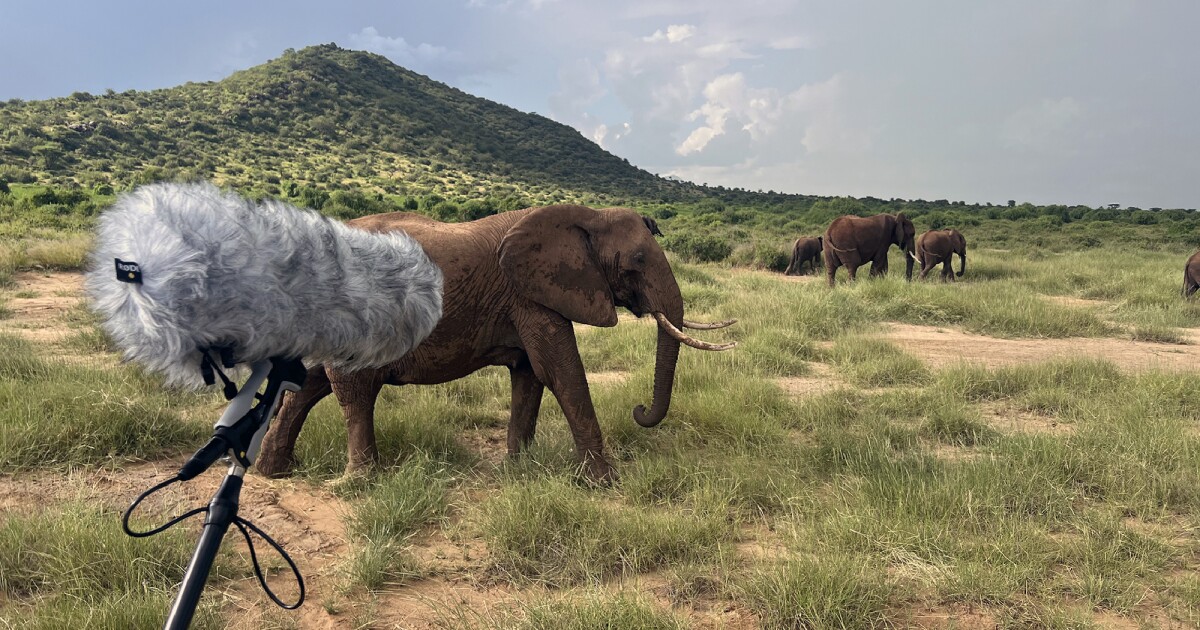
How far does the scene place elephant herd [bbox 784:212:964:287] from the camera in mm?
15414

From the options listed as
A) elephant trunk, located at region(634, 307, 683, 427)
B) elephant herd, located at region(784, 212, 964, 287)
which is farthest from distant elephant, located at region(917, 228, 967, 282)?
elephant trunk, located at region(634, 307, 683, 427)

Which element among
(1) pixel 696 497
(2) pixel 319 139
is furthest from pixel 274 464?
(2) pixel 319 139

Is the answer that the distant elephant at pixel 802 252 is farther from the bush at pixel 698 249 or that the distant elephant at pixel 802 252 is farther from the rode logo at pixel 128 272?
the rode logo at pixel 128 272

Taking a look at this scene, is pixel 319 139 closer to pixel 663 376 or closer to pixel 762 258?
pixel 762 258

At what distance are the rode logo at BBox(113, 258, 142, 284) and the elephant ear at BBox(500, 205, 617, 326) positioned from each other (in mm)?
2591

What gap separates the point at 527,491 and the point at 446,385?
2969 mm

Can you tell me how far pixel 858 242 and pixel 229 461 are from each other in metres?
15.5

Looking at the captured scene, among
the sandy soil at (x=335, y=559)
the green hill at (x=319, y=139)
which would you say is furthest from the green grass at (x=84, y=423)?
the green hill at (x=319, y=139)

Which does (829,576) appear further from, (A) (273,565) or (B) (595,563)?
(A) (273,565)

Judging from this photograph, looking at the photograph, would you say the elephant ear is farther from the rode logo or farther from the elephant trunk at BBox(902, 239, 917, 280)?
the elephant trunk at BBox(902, 239, 917, 280)

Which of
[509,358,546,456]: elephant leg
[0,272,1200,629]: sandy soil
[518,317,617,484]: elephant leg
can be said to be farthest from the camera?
[509,358,546,456]: elephant leg

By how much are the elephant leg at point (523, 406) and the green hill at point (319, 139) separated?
36.6m

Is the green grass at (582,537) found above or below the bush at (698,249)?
below

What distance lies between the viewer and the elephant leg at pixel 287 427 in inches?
173
